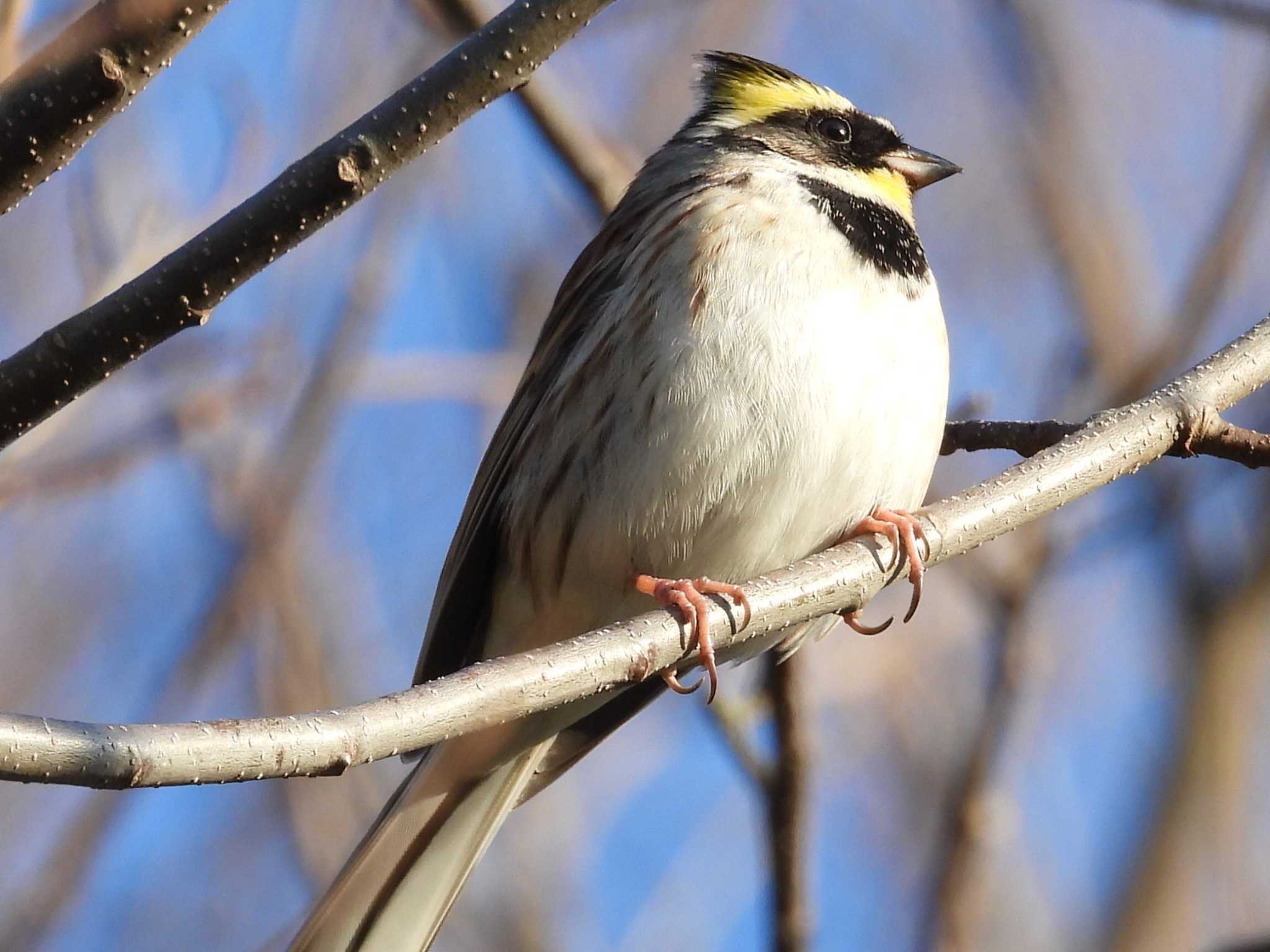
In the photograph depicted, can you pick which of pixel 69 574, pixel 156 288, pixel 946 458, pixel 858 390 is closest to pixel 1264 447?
pixel 858 390

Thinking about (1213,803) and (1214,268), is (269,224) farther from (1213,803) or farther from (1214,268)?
(1213,803)

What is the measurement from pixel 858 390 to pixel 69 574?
11.6 feet

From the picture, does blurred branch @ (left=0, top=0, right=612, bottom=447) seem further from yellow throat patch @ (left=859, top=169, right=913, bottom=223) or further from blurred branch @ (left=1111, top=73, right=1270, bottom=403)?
blurred branch @ (left=1111, top=73, right=1270, bottom=403)

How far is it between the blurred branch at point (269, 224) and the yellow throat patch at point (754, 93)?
2.26 meters

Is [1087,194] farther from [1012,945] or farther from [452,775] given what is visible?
[452,775]

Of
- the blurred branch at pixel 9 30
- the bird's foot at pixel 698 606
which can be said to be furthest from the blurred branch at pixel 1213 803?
the blurred branch at pixel 9 30

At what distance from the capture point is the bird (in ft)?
11.3

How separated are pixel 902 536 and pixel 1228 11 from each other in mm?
1631

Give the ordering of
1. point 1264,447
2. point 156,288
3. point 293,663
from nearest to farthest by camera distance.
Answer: point 156,288 → point 1264,447 → point 293,663

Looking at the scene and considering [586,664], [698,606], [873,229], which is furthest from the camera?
[873,229]

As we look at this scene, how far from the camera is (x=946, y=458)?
5895 mm

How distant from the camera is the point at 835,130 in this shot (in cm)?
435

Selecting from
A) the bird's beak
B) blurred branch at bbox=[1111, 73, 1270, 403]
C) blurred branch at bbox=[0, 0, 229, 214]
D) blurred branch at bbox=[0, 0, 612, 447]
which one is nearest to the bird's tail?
blurred branch at bbox=[0, 0, 612, 447]

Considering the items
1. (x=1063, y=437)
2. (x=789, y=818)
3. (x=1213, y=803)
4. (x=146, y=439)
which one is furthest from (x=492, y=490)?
(x=1213, y=803)
